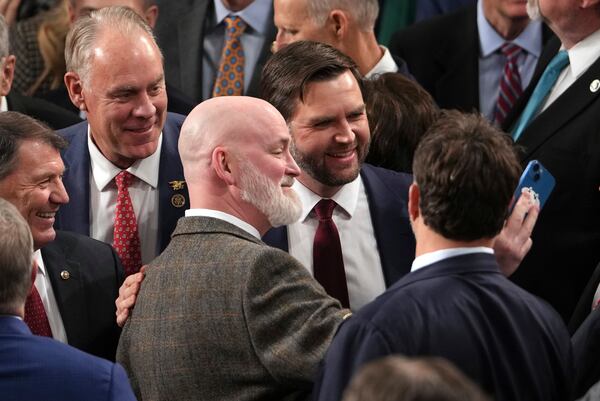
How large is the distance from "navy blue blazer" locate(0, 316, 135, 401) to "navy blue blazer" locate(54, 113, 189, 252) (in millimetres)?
1361

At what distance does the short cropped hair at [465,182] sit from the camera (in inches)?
135

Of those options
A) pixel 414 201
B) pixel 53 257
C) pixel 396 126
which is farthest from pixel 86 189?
pixel 414 201

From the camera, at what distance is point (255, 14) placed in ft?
21.7

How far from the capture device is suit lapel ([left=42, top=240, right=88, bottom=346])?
4312 millimetres

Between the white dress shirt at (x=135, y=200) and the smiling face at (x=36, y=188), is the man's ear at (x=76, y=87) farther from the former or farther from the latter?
the smiling face at (x=36, y=188)

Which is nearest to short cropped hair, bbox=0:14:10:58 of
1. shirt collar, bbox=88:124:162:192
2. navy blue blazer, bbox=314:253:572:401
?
shirt collar, bbox=88:124:162:192

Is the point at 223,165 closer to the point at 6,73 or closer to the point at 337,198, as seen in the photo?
the point at 337,198

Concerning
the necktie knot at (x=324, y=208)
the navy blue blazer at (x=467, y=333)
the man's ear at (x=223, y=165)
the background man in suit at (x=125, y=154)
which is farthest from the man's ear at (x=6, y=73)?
the navy blue blazer at (x=467, y=333)

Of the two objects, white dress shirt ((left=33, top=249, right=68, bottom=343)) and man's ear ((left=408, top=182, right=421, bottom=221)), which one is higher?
man's ear ((left=408, top=182, right=421, bottom=221))

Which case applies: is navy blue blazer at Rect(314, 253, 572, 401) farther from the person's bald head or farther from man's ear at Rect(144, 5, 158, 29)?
man's ear at Rect(144, 5, 158, 29)

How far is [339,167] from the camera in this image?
15.1 ft

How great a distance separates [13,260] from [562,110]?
2.68m

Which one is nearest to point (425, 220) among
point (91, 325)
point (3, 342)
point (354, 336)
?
point (354, 336)

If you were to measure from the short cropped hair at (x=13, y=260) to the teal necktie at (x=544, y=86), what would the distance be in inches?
106
